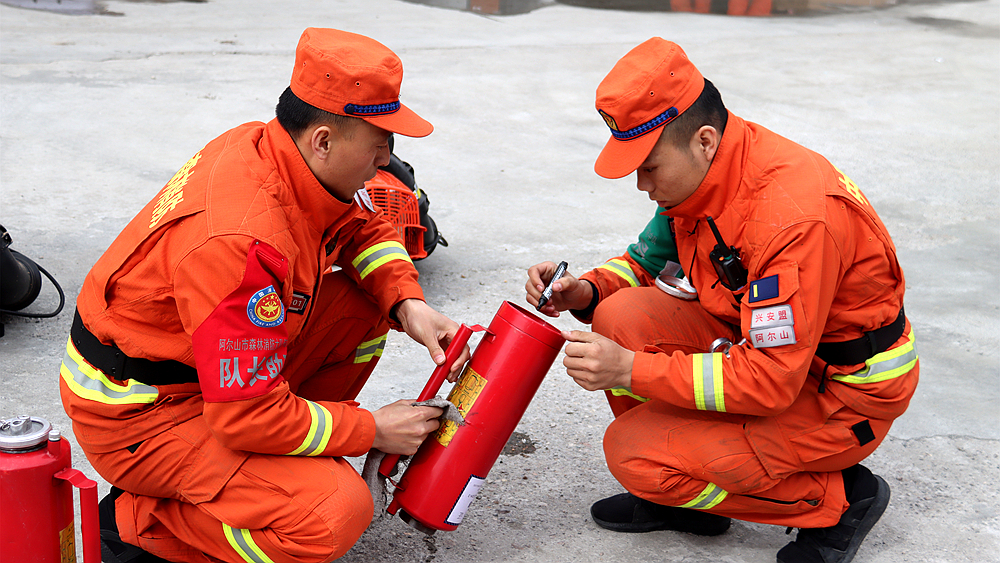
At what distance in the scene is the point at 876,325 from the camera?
7.78ft

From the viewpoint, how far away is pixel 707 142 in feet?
7.63

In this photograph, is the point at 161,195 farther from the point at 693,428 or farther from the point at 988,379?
the point at 988,379

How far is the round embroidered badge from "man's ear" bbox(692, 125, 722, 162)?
1.12 meters

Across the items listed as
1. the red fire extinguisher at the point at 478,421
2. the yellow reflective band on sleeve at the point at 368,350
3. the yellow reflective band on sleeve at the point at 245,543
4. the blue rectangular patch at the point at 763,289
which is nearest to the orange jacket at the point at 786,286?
the blue rectangular patch at the point at 763,289

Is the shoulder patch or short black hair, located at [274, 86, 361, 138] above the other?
short black hair, located at [274, 86, 361, 138]

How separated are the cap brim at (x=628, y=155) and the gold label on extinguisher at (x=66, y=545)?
148cm

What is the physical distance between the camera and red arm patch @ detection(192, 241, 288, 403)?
1.94 meters

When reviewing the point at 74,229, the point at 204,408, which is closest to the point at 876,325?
the point at 204,408

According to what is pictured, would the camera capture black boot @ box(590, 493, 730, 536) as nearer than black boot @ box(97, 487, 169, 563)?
No

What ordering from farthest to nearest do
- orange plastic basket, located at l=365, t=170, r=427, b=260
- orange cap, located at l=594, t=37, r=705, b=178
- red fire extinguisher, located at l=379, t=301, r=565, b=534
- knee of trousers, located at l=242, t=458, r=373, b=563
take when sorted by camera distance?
orange plastic basket, located at l=365, t=170, r=427, b=260 → red fire extinguisher, located at l=379, t=301, r=565, b=534 → orange cap, located at l=594, t=37, r=705, b=178 → knee of trousers, located at l=242, t=458, r=373, b=563

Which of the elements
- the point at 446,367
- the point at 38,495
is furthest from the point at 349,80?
the point at 38,495

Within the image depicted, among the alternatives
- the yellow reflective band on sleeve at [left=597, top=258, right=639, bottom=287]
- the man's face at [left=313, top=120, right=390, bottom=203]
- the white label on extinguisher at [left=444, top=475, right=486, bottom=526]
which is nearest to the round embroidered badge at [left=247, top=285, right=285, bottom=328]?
the man's face at [left=313, top=120, right=390, bottom=203]

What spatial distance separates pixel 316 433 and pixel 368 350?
0.67 meters

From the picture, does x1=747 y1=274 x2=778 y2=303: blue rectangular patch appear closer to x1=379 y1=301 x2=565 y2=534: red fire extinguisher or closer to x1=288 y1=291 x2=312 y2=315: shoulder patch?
x1=379 y1=301 x2=565 y2=534: red fire extinguisher
